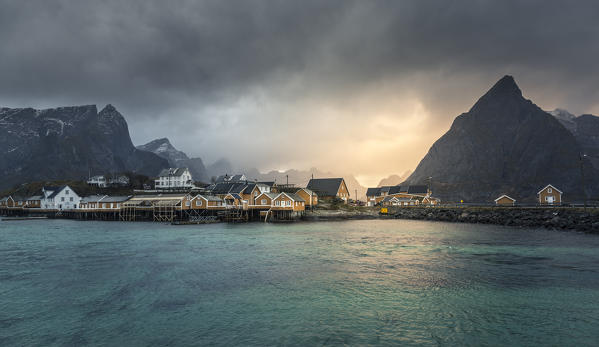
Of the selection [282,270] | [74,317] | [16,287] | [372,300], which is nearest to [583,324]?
[372,300]

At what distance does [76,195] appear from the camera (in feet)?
357

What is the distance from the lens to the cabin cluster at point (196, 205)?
7681 centimetres

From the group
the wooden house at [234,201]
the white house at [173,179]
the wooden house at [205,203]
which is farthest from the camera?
the white house at [173,179]

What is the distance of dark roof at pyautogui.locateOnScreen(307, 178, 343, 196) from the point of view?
105438 mm

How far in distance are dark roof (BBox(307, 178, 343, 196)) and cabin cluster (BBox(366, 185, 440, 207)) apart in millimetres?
17187

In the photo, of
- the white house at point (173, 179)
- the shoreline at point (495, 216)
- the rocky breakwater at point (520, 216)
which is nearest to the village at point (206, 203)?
the shoreline at point (495, 216)

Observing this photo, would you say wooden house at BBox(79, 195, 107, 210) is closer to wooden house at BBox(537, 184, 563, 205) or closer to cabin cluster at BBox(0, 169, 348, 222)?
cabin cluster at BBox(0, 169, 348, 222)

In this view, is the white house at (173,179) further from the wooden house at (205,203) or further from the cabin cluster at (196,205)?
the wooden house at (205,203)

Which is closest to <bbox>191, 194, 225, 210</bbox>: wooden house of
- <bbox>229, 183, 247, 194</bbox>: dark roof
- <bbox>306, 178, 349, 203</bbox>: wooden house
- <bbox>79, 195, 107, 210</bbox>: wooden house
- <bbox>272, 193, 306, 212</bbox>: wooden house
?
<bbox>229, 183, 247, 194</bbox>: dark roof

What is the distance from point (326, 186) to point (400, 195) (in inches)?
1320

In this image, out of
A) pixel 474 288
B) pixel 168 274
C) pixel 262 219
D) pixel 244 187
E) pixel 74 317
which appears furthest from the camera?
Answer: pixel 244 187

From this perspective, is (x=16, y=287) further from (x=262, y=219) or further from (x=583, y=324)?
(x=262, y=219)

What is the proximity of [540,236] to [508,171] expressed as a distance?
179 metres

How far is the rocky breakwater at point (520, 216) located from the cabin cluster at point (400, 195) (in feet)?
76.1
